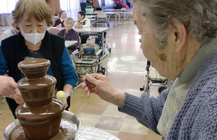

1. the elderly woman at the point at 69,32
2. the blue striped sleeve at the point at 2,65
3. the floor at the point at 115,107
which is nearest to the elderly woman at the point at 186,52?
the blue striped sleeve at the point at 2,65

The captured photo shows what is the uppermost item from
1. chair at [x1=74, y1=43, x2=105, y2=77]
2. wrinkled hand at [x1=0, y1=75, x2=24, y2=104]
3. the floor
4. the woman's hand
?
wrinkled hand at [x1=0, y1=75, x2=24, y2=104]

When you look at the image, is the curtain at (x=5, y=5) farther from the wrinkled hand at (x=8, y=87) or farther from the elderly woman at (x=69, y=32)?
the wrinkled hand at (x=8, y=87)

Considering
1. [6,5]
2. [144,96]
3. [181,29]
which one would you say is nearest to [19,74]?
[144,96]

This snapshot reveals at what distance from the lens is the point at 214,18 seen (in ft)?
2.42

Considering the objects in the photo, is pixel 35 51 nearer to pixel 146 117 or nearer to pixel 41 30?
pixel 41 30

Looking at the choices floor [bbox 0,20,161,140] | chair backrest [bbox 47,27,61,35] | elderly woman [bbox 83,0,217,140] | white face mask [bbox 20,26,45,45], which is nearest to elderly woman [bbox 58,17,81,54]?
chair backrest [bbox 47,27,61,35]

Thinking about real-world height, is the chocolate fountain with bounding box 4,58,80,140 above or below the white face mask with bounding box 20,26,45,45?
below

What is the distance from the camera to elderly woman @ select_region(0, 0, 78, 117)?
1.35 m

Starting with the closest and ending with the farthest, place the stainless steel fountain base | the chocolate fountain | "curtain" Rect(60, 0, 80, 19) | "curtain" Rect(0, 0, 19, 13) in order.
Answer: the chocolate fountain → the stainless steel fountain base → "curtain" Rect(0, 0, 19, 13) → "curtain" Rect(60, 0, 80, 19)

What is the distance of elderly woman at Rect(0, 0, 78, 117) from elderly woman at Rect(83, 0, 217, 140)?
78cm

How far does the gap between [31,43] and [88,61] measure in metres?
2.72

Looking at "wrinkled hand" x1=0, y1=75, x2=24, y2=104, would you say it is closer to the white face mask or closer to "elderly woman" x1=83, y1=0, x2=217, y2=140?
the white face mask

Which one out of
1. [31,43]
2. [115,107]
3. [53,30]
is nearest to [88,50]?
[53,30]

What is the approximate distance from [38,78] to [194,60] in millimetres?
648
